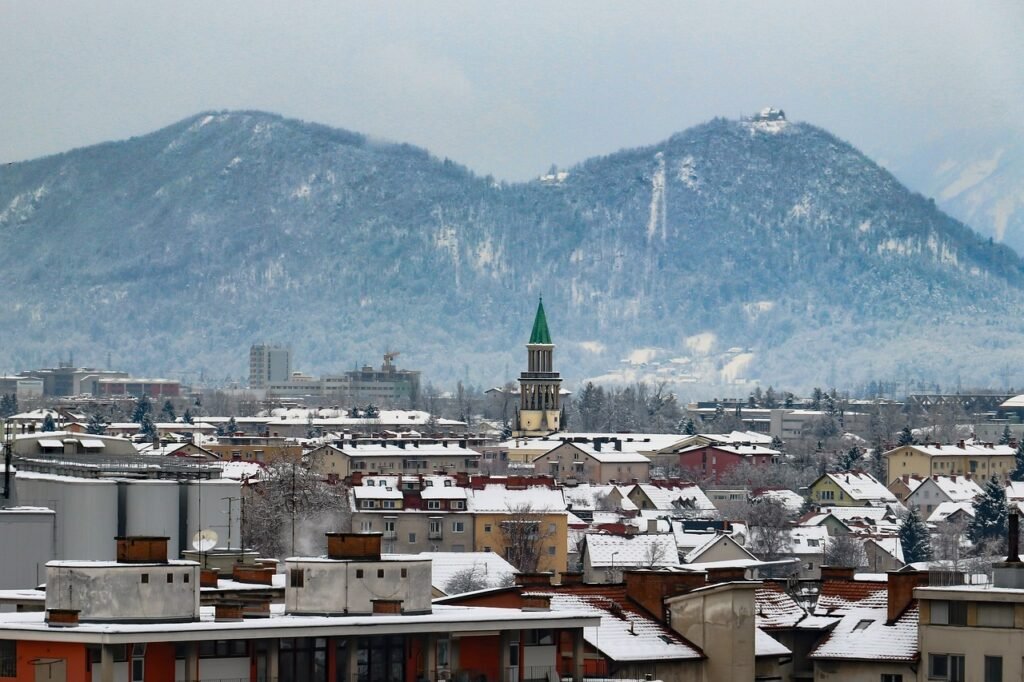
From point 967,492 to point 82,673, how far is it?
131 meters

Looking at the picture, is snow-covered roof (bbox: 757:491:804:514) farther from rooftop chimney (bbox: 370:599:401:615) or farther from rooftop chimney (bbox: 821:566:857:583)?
rooftop chimney (bbox: 370:599:401:615)

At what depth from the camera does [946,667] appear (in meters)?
34.8

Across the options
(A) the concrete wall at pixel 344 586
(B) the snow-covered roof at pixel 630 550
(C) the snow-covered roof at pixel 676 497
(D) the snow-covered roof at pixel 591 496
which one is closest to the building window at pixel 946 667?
(A) the concrete wall at pixel 344 586

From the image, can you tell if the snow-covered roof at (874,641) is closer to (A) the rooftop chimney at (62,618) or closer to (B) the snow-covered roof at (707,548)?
(A) the rooftop chimney at (62,618)

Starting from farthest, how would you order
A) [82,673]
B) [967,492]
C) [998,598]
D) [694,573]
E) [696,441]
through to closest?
[696,441] → [967,492] → [694,573] → [998,598] → [82,673]

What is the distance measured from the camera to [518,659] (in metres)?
30.7

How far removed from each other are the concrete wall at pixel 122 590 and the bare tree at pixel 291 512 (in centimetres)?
4755

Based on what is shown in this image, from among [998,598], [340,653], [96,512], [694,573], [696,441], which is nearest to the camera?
[340,653]

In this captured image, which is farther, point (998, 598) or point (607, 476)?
point (607, 476)

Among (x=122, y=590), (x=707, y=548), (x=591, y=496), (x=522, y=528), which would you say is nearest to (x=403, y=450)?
(x=591, y=496)

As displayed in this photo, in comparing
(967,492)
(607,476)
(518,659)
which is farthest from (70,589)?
(607,476)

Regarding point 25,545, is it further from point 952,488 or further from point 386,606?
point 952,488

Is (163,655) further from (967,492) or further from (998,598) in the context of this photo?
(967,492)

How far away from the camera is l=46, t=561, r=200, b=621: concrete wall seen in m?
28.3
